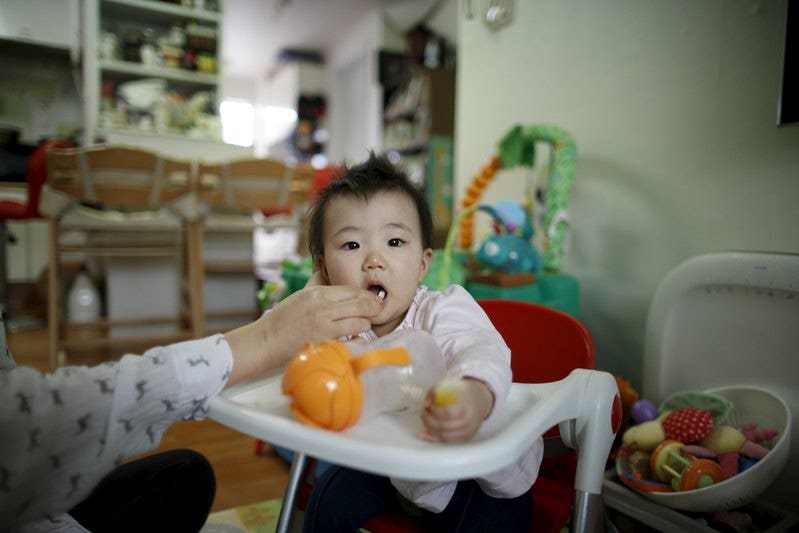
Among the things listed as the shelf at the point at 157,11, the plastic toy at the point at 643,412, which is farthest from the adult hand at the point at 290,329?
the shelf at the point at 157,11

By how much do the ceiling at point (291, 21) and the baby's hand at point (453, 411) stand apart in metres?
4.19

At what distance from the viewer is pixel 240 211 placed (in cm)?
246

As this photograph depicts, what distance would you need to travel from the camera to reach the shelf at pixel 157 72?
277 cm

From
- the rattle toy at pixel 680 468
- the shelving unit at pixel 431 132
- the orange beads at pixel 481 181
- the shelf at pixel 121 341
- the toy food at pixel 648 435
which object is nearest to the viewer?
the rattle toy at pixel 680 468

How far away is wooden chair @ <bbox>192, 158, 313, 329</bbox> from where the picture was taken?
217cm

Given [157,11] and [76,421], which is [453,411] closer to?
[76,421]

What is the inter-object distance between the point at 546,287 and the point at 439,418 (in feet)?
3.11

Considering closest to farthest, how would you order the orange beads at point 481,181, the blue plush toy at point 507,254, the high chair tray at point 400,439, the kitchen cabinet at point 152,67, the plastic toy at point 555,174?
the high chair tray at point 400,439, the blue plush toy at point 507,254, the plastic toy at point 555,174, the orange beads at point 481,181, the kitchen cabinet at point 152,67

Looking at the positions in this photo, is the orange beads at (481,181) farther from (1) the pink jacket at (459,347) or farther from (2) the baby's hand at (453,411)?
(2) the baby's hand at (453,411)

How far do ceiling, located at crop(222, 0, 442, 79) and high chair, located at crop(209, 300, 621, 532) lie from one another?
3966 millimetres

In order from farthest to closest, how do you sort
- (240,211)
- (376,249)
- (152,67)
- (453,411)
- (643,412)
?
(152,67)
(240,211)
(643,412)
(376,249)
(453,411)

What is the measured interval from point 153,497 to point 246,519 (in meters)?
0.50

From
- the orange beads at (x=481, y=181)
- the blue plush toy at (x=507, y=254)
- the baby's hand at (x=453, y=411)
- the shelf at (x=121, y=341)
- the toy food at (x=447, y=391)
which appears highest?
the orange beads at (x=481, y=181)

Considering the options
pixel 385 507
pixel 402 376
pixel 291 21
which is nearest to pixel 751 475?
pixel 385 507
